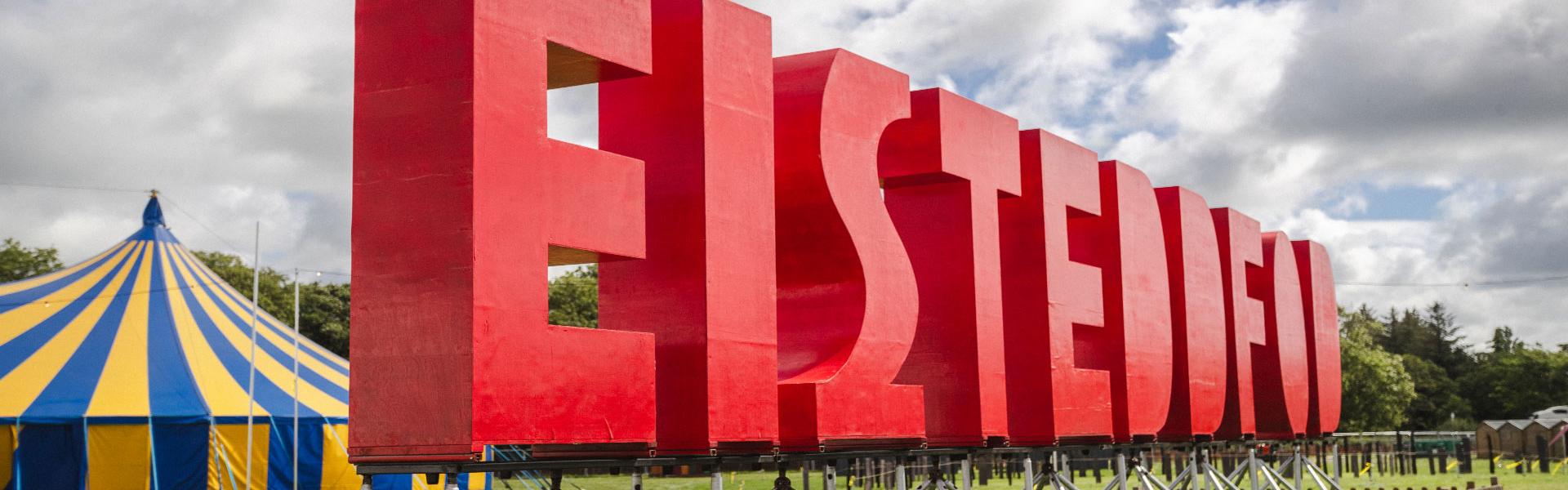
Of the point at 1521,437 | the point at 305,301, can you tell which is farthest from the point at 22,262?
the point at 1521,437

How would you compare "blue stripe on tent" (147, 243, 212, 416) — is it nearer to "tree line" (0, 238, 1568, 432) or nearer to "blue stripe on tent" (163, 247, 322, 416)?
"blue stripe on tent" (163, 247, 322, 416)

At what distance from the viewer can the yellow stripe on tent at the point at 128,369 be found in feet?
70.0

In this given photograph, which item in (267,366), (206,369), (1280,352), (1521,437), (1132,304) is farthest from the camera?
(1521,437)

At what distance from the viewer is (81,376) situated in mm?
21859

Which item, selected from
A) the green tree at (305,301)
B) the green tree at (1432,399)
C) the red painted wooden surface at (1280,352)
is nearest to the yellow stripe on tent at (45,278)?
the red painted wooden surface at (1280,352)

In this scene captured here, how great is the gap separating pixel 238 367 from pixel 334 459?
2.10 meters

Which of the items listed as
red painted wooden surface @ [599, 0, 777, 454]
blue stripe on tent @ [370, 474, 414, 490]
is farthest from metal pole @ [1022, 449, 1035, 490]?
blue stripe on tent @ [370, 474, 414, 490]

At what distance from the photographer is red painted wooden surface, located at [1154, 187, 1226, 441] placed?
1864cm

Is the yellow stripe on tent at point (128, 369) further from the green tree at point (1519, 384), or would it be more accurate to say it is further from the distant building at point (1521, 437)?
the green tree at point (1519, 384)

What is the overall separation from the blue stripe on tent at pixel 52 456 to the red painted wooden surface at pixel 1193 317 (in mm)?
15071

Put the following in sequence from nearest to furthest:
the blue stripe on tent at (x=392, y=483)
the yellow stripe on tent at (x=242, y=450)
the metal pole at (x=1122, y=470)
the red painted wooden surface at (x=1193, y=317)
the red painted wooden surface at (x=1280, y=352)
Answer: the metal pole at (x=1122, y=470) < the red painted wooden surface at (x=1193, y=317) < the yellow stripe on tent at (x=242, y=450) < the red painted wooden surface at (x=1280, y=352) < the blue stripe on tent at (x=392, y=483)

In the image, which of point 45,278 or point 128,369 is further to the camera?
point 45,278

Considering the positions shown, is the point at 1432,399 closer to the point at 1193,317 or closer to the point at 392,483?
the point at 1193,317

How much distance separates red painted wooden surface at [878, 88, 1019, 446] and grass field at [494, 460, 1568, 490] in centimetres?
1759
